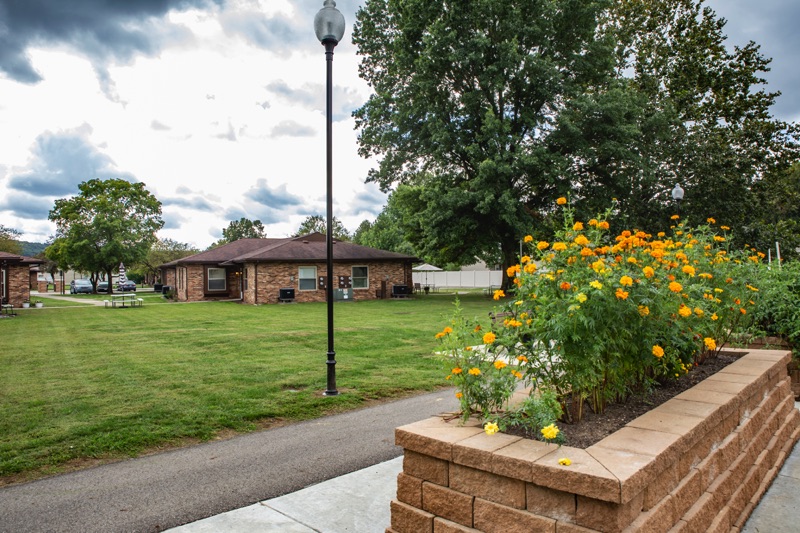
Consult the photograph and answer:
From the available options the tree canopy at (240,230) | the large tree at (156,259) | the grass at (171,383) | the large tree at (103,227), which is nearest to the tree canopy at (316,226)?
the tree canopy at (240,230)

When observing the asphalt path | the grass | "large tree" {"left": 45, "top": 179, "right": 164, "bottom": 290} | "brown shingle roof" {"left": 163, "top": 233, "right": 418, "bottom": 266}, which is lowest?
the asphalt path

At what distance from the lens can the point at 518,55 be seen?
22.5 m

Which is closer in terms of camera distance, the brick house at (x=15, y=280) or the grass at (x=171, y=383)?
the grass at (x=171, y=383)

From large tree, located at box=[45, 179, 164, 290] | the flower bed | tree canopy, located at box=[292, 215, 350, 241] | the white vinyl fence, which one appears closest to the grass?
the flower bed

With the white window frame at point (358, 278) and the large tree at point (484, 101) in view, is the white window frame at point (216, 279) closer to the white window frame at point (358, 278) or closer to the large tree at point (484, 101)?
the white window frame at point (358, 278)

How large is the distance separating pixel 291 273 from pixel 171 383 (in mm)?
20292

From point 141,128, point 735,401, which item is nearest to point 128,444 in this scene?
point 735,401

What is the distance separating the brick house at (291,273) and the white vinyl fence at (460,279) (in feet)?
68.9

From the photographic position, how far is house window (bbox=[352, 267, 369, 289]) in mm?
28516

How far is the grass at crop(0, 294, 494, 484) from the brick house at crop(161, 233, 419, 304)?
501 inches

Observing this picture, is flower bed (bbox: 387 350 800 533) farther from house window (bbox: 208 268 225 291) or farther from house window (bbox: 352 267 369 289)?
house window (bbox: 208 268 225 291)

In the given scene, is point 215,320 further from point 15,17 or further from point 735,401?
point 735,401

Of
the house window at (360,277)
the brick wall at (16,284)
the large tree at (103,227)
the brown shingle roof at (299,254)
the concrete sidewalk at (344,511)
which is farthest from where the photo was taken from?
the large tree at (103,227)

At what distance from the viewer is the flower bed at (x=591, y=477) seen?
2008 mm
